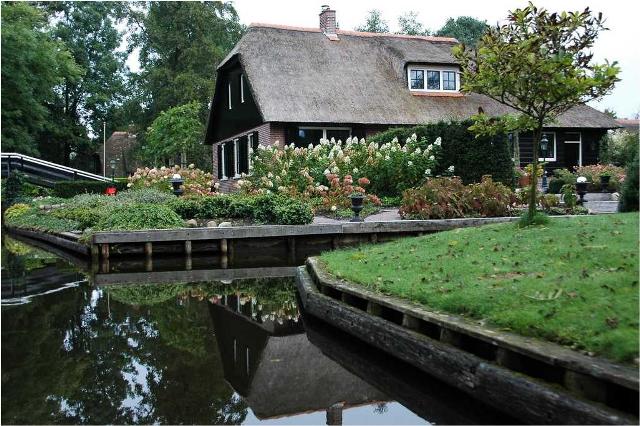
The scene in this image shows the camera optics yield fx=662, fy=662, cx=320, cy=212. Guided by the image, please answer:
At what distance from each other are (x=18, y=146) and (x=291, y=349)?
107 feet

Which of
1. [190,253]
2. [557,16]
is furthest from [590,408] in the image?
[190,253]

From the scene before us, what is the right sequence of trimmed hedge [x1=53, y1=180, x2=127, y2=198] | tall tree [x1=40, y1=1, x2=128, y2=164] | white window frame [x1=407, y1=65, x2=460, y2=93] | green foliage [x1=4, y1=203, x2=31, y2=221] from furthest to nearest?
1. tall tree [x1=40, y1=1, x2=128, y2=164]
2. trimmed hedge [x1=53, y1=180, x2=127, y2=198]
3. white window frame [x1=407, y1=65, x2=460, y2=93]
4. green foliage [x1=4, y1=203, x2=31, y2=221]

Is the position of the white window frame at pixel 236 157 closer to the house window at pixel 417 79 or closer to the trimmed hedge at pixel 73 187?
the trimmed hedge at pixel 73 187

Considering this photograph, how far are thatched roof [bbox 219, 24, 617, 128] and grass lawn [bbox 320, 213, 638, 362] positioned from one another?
1576 cm

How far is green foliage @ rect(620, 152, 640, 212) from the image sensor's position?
8.30 metres

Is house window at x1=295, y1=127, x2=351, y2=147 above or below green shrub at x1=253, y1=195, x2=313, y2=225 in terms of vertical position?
above

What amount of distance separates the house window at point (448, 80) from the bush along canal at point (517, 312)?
2032cm

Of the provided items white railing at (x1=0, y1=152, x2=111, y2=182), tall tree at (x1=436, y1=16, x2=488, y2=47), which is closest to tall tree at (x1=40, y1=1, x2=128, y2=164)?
white railing at (x1=0, y1=152, x2=111, y2=182)

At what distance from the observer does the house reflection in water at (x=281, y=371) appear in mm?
5016

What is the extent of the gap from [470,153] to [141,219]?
31.5ft

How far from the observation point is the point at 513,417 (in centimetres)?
433

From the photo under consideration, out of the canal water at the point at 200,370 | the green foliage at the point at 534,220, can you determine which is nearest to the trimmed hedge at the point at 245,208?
the canal water at the point at 200,370

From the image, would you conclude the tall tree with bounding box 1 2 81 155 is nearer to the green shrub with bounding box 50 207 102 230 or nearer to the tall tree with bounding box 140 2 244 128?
the tall tree with bounding box 140 2 244 128

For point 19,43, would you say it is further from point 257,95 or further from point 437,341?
point 437,341
